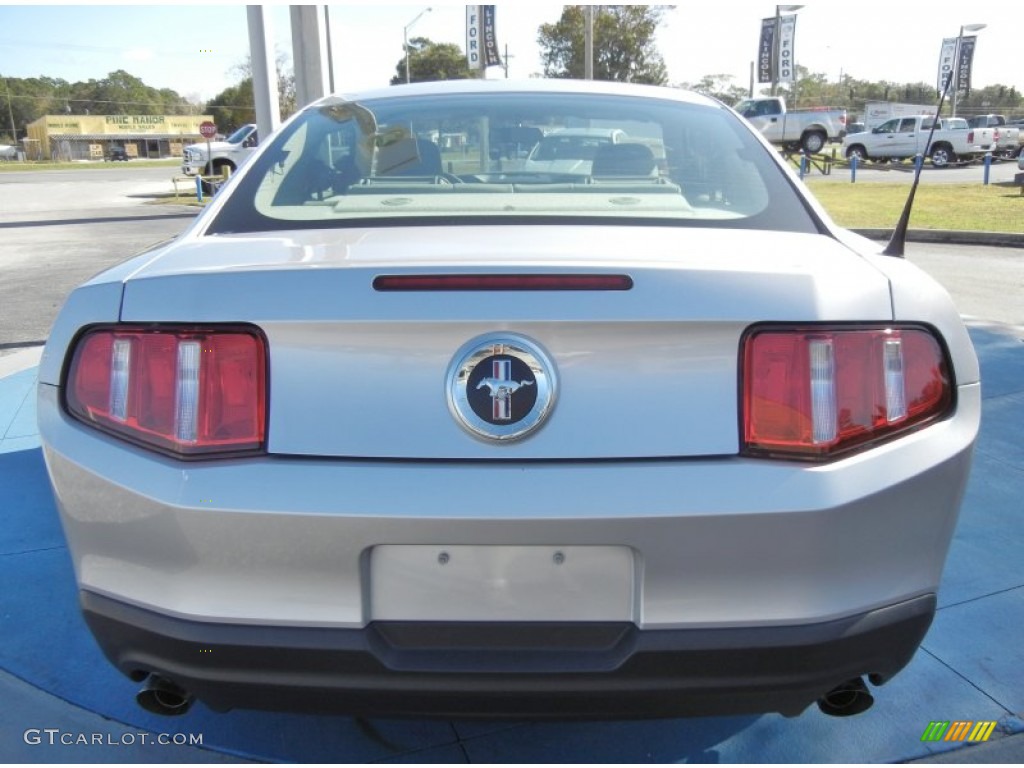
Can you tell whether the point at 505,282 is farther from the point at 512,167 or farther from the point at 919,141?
the point at 919,141

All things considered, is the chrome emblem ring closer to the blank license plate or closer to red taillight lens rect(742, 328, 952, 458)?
the blank license plate

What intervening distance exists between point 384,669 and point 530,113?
72.6 inches

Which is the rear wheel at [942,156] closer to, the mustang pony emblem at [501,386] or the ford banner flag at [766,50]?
the ford banner flag at [766,50]

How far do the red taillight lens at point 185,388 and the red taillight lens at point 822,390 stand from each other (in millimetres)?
947

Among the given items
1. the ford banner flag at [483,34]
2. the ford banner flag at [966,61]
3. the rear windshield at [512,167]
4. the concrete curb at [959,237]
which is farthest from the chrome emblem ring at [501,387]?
the ford banner flag at [966,61]

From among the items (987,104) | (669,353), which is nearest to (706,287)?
(669,353)

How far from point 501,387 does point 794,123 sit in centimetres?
3716

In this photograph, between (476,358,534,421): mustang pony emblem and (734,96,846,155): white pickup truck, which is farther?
(734,96,846,155): white pickup truck

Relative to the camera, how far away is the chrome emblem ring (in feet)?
5.16

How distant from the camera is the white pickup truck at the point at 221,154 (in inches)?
1121

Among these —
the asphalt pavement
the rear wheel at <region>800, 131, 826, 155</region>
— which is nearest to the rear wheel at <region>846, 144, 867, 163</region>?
the rear wheel at <region>800, 131, 826, 155</region>

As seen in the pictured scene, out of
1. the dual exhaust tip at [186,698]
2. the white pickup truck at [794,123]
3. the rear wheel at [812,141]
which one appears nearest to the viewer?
the dual exhaust tip at [186,698]

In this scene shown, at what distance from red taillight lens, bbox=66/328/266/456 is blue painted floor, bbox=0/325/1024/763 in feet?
3.52

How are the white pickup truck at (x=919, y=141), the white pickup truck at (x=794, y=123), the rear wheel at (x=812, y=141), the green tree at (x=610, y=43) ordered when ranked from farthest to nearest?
the green tree at (x=610, y=43) < the rear wheel at (x=812, y=141) < the white pickup truck at (x=794, y=123) < the white pickup truck at (x=919, y=141)
